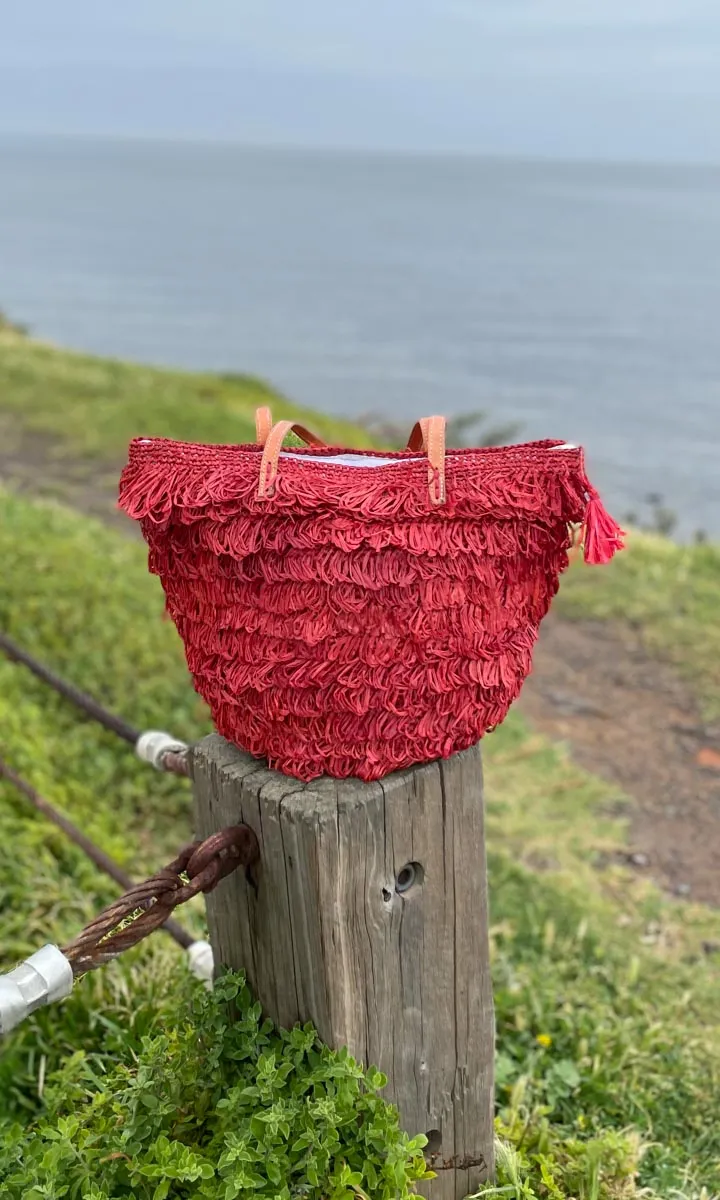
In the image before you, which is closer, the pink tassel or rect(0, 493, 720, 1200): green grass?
the pink tassel

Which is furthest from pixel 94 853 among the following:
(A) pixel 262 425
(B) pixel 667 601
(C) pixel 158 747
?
(B) pixel 667 601

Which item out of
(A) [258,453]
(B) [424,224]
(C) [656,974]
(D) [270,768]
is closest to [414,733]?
(D) [270,768]

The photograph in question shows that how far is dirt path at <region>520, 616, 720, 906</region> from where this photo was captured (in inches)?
183

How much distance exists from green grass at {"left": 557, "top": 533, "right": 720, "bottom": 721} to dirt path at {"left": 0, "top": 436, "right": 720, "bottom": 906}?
4.8 inches

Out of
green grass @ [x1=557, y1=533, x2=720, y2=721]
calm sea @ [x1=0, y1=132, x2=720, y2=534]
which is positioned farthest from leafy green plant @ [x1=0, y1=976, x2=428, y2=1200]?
calm sea @ [x1=0, y1=132, x2=720, y2=534]

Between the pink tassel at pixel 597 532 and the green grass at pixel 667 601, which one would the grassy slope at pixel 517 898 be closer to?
the green grass at pixel 667 601

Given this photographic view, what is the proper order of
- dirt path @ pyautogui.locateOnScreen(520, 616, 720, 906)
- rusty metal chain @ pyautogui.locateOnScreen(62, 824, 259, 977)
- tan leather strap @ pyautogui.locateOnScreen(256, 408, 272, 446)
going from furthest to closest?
dirt path @ pyautogui.locateOnScreen(520, 616, 720, 906)
tan leather strap @ pyautogui.locateOnScreen(256, 408, 272, 446)
rusty metal chain @ pyautogui.locateOnScreen(62, 824, 259, 977)

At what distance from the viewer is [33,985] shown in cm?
141

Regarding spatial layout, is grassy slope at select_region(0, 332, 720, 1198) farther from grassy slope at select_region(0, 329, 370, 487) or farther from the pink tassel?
grassy slope at select_region(0, 329, 370, 487)

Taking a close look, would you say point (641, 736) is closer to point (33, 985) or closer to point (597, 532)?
point (597, 532)

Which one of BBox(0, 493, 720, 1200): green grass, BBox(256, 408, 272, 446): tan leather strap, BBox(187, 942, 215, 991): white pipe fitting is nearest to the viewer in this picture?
BBox(256, 408, 272, 446): tan leather strap

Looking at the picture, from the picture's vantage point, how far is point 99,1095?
1.75 m

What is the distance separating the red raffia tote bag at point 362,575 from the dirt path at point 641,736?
324 cm

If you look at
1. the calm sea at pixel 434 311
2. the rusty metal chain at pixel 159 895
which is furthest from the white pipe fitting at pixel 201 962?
the calm sea at pixel 434 311
